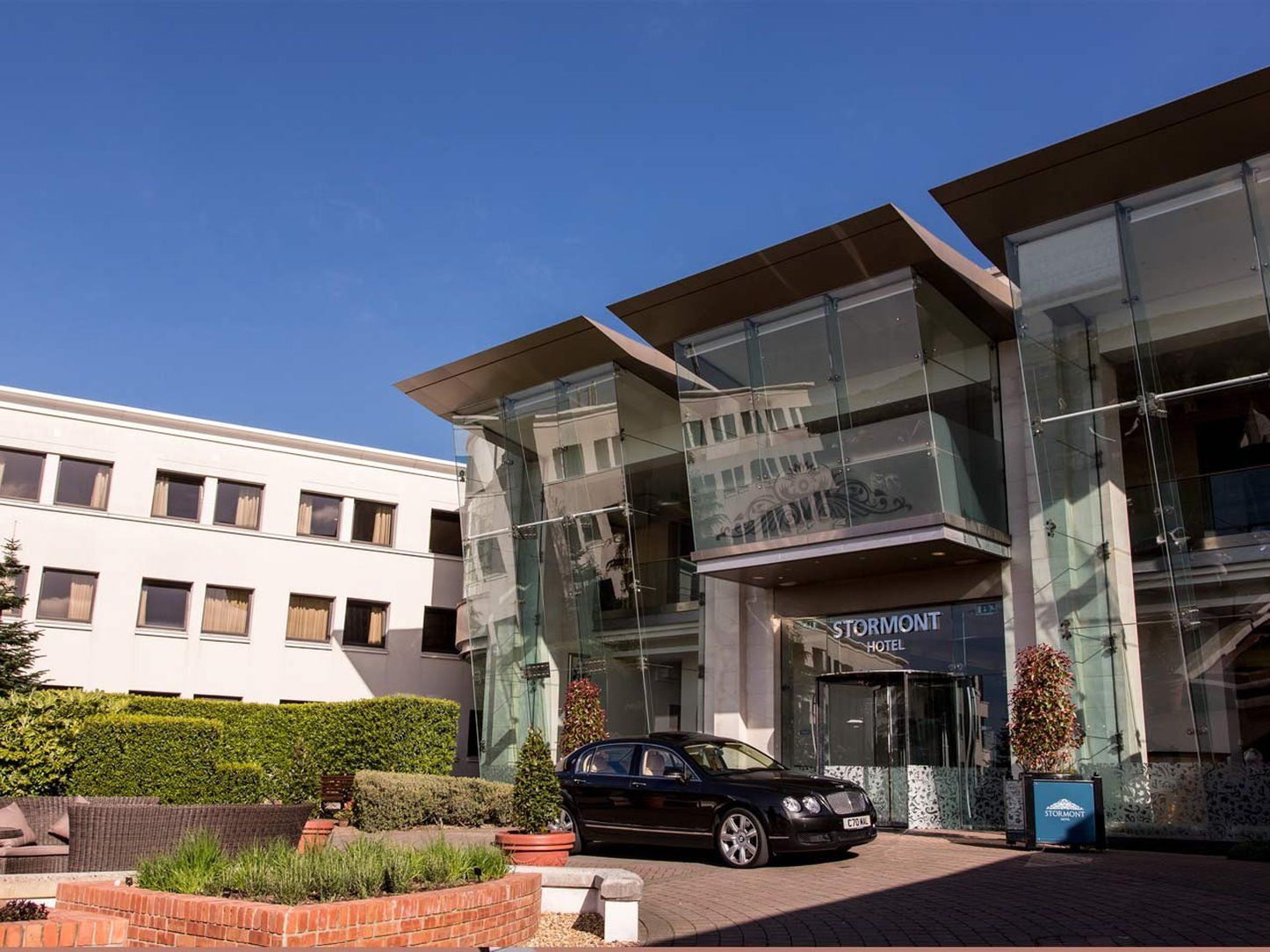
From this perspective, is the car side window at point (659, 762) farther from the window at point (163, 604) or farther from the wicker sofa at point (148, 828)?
the window at point (163, 604)

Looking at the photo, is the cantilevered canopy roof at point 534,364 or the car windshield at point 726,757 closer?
the car windshield at point 726,757

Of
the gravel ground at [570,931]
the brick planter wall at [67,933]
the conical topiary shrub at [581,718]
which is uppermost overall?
the conical topiary shrub at [581,718]

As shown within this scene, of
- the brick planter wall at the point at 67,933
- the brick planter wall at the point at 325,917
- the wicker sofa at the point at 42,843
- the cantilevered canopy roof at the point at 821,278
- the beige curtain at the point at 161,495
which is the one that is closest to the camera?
the brick planter wall at the point at 325,917

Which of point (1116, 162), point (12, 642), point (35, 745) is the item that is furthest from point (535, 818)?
point (12, 642)

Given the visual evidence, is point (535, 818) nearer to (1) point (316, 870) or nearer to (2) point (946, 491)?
(1) point (316, 870)

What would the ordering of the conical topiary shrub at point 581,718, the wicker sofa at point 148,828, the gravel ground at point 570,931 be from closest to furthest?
the gravel ground at point 570,931 → the wicker sofa at point 148,828 → the conical topiary shrub at point 581,718

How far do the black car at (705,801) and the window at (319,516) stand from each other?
20.5 meters

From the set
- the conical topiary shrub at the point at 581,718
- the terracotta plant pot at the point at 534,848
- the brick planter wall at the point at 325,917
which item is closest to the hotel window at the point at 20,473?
the conical topiary shrub at the point at 581,718

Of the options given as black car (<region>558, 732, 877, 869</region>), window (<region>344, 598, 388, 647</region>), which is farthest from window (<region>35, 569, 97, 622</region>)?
black car (<region>558, 732, 877, 869</region>)

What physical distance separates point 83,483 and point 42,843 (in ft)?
70.5

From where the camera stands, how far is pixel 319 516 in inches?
1350

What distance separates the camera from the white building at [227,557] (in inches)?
1184

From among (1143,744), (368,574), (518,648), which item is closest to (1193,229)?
(1143,744)

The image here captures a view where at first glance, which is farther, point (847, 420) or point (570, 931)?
point (847, 420)
